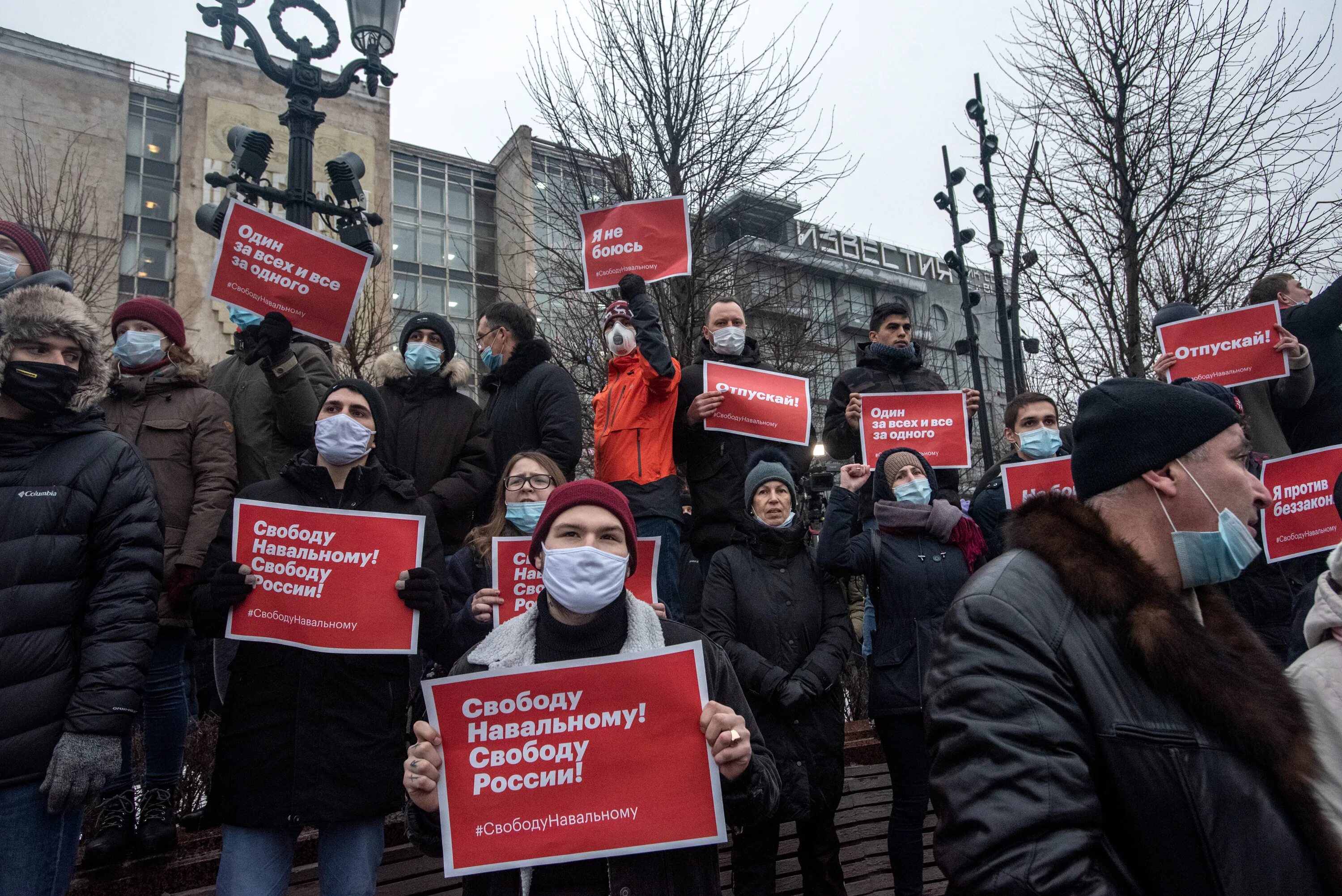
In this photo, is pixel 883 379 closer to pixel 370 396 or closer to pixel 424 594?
pixel 370 396

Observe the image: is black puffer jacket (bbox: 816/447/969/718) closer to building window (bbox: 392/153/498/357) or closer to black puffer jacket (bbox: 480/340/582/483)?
black puffer jacket (bbox: 480/340/582/483)

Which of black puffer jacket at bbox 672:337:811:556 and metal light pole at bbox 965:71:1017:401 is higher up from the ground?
metal light pole at bbox 965:71:1017:401

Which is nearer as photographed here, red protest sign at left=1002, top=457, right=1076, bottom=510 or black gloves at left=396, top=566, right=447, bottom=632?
black gloves at left=396, top=566, right=447, bottom=632

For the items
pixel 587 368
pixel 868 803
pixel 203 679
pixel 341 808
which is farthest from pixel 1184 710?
pixel 587 368

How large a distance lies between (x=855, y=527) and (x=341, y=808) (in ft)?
10.4

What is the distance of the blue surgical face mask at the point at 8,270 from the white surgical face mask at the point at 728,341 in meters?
3.92

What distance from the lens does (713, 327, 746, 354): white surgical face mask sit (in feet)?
18.2

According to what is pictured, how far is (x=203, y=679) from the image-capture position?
479cm

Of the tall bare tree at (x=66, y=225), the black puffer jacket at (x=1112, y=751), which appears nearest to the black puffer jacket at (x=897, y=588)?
the black puffer jacket at (x=1112, y=751)

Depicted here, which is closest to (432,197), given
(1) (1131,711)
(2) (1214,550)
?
(2) (1214,550)

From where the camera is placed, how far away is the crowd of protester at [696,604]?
1.49 meters

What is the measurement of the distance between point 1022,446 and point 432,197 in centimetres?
3299

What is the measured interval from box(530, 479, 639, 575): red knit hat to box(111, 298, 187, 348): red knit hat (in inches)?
99.9

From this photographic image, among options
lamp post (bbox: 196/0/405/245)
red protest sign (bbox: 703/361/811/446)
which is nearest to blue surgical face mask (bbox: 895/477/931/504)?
red protest sign (bbox: 703/361/811/446)
